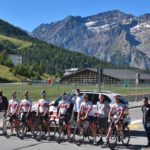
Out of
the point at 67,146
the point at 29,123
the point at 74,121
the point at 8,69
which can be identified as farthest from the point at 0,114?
the point at 8,69

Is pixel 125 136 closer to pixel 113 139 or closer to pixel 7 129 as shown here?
pixel 113 139

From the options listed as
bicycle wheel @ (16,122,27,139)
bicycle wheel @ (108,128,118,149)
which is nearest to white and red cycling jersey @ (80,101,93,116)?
bicycle wheel @ (108,128,118,149)

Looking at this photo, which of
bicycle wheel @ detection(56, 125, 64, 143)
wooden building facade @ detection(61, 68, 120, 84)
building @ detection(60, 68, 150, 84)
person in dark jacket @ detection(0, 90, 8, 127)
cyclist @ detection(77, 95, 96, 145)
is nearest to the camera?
cyclist @ detection(77, 95, 96, 145)

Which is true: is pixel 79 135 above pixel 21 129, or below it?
below

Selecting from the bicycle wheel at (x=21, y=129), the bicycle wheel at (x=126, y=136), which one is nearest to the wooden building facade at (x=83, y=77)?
the bicycle wheel at (x=21, y=129)

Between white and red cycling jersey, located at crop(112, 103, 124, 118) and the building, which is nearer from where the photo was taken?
white and red cycling jersey, located at crop(112, 103, 124, 118)

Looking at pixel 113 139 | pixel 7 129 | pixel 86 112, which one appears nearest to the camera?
pixel 113 139

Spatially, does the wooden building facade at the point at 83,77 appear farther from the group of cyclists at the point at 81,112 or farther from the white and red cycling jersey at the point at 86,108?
the white and red cycling jersey at the point at 86,108

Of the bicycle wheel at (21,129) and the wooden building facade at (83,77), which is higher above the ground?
the wooden building facade at (83,77)

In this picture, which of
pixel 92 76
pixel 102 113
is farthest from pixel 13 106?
pixel 92 76

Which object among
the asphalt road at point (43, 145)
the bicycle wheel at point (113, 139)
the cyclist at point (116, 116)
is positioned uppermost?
the cyclist at point (116, 116)

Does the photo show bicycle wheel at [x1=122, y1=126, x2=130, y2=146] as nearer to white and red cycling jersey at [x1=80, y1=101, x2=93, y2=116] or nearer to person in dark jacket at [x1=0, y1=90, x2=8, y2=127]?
white and red cycling jersey at [x1=80, y1=101, x2=93, y2=116]

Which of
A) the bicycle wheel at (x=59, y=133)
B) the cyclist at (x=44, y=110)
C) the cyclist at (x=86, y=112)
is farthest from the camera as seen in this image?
the cyclist at (x=44, y=110)

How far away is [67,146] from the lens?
17.0m
